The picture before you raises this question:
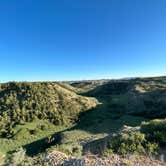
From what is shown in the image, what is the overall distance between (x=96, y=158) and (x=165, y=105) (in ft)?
98.3

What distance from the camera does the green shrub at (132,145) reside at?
10.7m

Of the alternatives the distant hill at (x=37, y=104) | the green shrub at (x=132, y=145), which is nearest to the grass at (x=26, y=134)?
the distant hill at (x=37, y=104)

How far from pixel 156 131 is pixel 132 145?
1.93 m

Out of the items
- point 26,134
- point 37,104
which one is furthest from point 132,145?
point 37,104

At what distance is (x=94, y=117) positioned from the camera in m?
37.1

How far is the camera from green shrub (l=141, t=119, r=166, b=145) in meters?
11.5

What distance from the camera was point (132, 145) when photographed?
10.9m

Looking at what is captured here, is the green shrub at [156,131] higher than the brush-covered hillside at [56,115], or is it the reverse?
the green shrub at [156,131]

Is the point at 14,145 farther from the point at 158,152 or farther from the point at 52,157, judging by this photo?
the point at 158,152

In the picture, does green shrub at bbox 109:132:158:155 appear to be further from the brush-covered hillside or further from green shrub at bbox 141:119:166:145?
the brush-covered hillside

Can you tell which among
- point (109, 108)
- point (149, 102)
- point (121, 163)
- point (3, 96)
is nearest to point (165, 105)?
point (149, 102)

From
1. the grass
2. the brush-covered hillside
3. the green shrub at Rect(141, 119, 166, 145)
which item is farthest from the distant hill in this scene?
the green shrub at Rect(141, 119, 166, 145)

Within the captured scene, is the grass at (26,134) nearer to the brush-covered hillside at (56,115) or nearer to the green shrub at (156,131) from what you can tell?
the brush-covered hillside at (56,115)

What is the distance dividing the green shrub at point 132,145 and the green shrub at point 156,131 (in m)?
0.53
